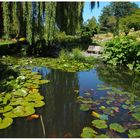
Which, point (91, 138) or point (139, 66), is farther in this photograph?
point (139, 66)

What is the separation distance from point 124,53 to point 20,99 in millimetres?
7107

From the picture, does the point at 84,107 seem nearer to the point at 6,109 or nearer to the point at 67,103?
the point at 67,103

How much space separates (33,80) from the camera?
30.3 feet

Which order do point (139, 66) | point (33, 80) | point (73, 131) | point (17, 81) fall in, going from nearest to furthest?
point (73, 131), point (17, 81), point (33, 80), point (139, 66)

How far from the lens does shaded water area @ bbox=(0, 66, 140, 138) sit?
5348 millimetres

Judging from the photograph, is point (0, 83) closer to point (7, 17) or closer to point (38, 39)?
point (7, 17)

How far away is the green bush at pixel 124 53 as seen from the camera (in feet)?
40.9

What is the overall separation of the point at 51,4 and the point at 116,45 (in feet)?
12.5

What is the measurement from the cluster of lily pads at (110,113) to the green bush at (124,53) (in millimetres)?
4084

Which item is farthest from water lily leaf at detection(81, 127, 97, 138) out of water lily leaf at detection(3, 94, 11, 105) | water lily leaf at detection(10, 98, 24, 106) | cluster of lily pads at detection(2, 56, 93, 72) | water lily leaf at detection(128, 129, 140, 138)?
cluster of lily pads at detection(2, 56, 93, 72)

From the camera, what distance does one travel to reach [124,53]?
1284 cm

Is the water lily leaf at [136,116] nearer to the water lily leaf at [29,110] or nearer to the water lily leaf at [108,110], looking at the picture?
the water lily leaf at [108,110]

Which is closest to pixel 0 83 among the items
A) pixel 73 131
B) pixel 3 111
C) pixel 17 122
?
pixel 3 111

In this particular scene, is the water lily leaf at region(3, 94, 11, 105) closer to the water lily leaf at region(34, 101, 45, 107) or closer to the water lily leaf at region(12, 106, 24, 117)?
the water lily leaf at region(12, 106, 24, 117)
